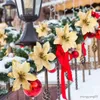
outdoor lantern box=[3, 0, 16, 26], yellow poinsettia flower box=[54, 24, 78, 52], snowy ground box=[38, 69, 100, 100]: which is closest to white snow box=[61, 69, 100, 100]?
snowy ground box=[38, 69, 100, 100]

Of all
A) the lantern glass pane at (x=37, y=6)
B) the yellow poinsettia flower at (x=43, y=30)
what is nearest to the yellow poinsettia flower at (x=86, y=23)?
the yellow poinsettia flower at (x=43, y=30)

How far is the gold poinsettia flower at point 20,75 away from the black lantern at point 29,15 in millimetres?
338

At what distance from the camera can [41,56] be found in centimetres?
155

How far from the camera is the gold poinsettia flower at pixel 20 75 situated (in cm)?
141

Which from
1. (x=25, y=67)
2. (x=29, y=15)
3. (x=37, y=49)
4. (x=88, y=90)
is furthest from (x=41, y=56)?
(x=88, y=90)

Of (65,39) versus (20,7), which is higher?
(20,7)

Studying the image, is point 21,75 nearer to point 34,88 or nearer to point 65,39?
point 34,88

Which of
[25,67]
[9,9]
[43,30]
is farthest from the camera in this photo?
[9,9]

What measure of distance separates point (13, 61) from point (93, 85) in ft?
5.23

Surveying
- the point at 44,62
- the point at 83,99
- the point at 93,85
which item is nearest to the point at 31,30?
the point at 44,62

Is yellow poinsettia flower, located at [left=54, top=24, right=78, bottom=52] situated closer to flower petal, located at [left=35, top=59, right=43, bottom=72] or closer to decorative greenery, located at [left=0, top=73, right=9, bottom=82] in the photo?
flower petal, located at [left=35, top=59, right=43, bottom=72]

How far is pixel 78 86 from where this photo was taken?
294cm

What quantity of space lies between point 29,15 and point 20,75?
1.60ft

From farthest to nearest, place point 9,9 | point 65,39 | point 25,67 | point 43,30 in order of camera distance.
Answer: point 9,9 < point 43,30 < point 65,39 < point 25,67
